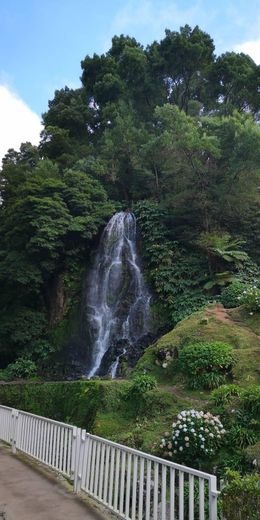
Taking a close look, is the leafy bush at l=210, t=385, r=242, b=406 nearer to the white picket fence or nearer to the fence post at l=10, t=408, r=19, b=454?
the white picket fence

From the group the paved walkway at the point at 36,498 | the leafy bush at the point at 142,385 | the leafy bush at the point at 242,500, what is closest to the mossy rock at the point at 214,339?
the leafy bush at the point at 142,385

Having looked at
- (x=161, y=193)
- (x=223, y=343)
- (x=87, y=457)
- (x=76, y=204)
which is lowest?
(x=87, y=457)

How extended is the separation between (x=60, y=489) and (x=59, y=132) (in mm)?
29769

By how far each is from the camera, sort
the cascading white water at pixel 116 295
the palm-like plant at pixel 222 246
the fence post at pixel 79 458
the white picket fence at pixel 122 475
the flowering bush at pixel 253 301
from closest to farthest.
Answer: the white picket fence at pixel 122 475
the fence post at pixel 79 458
the flowering bush at pixel 253 301
the cascading white water at pixel 116 295
the palm-like plant at pixel 222 246

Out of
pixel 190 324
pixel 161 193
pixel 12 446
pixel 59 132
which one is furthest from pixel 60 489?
pixel 59 132

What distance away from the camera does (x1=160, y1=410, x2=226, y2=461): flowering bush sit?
6.96 meters

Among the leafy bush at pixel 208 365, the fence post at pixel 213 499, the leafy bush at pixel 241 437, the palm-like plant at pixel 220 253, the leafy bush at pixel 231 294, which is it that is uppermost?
the palm-like plant at pixel 220 253

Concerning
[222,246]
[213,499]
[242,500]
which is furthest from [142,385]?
[222,246]

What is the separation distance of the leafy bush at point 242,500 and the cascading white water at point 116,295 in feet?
41.6

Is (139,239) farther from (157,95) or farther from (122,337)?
(157,95)

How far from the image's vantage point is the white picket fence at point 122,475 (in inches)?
149

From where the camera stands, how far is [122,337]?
57.6 ft

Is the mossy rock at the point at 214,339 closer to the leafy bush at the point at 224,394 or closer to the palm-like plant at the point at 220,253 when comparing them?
the leafy bush at the point at 224,394

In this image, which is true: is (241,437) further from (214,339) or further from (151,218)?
(151,218)
